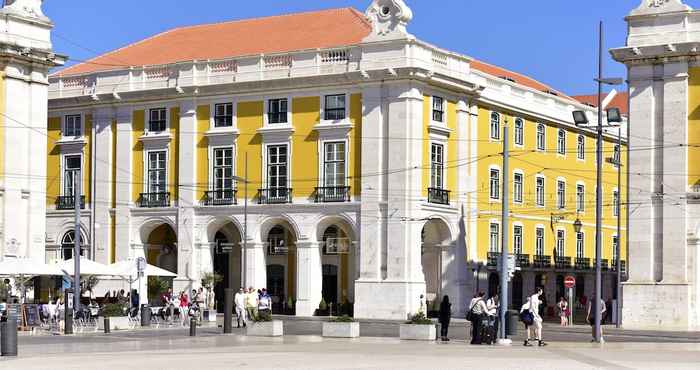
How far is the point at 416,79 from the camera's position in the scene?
6388cm

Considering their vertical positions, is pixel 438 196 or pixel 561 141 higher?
pixel 561 141

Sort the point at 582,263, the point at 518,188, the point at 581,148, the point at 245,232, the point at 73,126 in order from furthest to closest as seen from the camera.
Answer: the point at 582,263
the point at 581,148
the point at 73,126
the point at 518,188
the point at 245,232

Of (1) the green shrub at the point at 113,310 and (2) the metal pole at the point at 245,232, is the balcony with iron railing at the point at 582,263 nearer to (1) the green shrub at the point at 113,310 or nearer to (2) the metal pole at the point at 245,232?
(2) the metal pole at the point at 245,232

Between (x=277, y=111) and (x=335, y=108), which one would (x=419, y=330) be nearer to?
(x=335, y=108)

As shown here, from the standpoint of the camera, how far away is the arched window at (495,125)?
7106cm

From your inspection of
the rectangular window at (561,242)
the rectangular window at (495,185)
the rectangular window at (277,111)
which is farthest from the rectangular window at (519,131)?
the rectangular window at (277,111)

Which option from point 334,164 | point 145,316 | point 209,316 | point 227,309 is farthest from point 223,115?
point 227,309

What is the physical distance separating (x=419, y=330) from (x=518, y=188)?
101 ft

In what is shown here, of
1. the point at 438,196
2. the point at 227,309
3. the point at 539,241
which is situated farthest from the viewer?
the point at 539,241

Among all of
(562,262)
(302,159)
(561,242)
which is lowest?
(562,262)

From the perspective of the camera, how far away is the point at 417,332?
142ft

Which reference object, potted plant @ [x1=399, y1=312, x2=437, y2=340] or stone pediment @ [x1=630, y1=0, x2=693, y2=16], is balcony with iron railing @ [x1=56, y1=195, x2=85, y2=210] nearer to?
stone pediment @ [x1=630, y1=0, x2=693, y2=16]

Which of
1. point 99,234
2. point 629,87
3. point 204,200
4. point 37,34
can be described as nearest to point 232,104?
point 204,200

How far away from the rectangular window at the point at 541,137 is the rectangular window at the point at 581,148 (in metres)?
5.07
